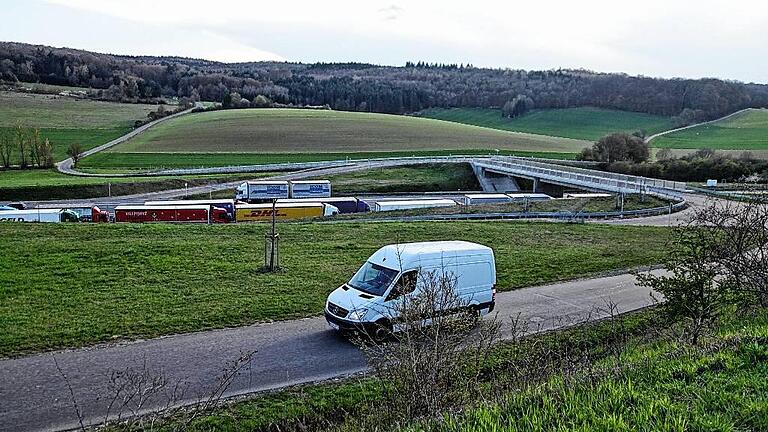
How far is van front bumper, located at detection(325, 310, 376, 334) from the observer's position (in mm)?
13352

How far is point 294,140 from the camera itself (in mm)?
97875

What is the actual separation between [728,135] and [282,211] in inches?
3461

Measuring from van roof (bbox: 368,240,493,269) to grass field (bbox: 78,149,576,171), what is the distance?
64.9 m

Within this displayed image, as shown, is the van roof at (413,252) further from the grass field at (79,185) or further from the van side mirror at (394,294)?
the grass field at (79,185)

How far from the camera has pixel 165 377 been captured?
1170cm

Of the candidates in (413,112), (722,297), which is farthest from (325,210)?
(413,112)

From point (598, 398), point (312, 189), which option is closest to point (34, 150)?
point (312, 189)

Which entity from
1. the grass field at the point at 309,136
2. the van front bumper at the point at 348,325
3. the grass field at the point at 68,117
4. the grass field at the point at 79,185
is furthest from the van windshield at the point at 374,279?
the grass field at the point at 68,117

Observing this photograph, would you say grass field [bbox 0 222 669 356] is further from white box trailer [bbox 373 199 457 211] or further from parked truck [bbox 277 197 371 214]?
parked truck [bbox 277 197 371 214]

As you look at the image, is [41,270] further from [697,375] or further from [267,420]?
[697,375]

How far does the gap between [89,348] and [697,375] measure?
11.3 metres

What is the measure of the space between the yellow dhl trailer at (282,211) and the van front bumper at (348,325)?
28.8 m

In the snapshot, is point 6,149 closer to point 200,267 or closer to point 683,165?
point 200,267

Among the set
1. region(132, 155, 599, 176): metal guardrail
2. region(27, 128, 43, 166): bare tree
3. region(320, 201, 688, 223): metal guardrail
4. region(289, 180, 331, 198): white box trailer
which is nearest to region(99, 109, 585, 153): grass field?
region(27, 128, 43, 166): bare tree
